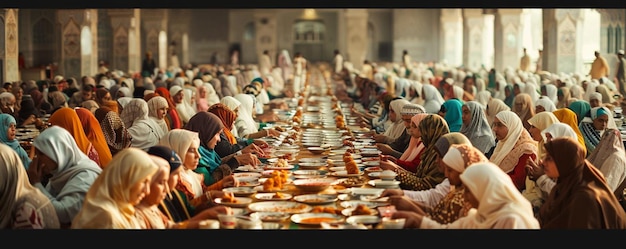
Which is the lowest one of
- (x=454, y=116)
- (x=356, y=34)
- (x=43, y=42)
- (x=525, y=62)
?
(x=454, y=116)

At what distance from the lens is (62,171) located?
486 cm

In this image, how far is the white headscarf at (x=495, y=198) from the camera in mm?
3955

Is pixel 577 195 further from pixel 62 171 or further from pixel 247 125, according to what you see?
pixel 247 125

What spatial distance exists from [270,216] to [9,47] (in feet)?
35.5

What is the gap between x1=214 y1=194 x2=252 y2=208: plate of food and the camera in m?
5.11

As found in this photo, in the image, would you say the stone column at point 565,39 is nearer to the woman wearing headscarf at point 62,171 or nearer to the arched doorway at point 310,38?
the woman wearing headscarf at point 62,171

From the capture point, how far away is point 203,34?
41125mm

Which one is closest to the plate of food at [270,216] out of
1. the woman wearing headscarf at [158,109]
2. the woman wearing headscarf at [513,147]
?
the woman wearing headscarf at [513,147]

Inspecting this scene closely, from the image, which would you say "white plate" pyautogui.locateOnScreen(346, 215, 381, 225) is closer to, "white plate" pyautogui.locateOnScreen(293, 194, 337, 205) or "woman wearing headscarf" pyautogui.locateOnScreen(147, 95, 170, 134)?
"white plate" pyautogui.locateOnScreen(293, 194, 337, 205)

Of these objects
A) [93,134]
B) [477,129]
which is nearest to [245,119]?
[477,129]

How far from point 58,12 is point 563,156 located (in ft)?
53.1

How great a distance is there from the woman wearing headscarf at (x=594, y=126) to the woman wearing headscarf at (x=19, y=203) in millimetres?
4369

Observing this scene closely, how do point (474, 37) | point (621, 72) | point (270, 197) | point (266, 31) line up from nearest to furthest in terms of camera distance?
1. point (270, 197)
2. point (621, 72)
3. point (474, 37)
4. point (266, 31)
